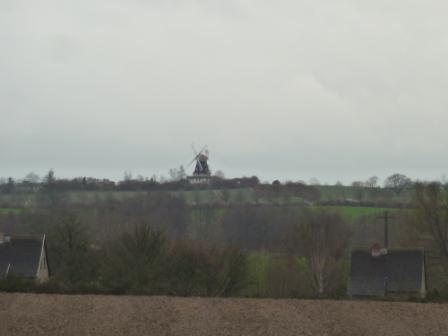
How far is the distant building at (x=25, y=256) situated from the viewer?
158ft

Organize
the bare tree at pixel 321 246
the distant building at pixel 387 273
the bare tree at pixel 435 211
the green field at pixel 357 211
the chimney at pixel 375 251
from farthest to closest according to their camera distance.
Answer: the green field at pixel 357 211, the bare tree at pixel 321 246, the bare tree at pixel 435 211, the chimney at pixel 375 251, the distant building at pixel 387 273

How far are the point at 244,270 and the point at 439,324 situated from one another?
18629 mm

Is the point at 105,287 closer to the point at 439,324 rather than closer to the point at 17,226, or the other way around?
the point at 439,324

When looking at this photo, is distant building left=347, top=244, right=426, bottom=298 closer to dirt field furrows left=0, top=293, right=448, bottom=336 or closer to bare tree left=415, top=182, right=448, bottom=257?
bare tree left=415, top=182, right=448, bottom=257

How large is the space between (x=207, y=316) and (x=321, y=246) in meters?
30.4

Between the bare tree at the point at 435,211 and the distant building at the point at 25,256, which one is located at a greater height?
the bare tree at the point at 435,211

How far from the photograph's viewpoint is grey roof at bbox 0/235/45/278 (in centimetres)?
4811

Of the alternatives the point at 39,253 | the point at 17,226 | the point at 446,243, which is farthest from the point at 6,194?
the point at 446,243

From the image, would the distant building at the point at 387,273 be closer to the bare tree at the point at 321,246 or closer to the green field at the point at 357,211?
the bare tree at the point at 321,246

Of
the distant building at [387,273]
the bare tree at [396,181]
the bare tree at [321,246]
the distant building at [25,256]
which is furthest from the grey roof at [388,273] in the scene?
the bare tree at [396,181]

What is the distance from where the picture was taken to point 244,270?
45.5 m

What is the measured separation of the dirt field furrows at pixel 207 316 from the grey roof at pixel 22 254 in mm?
16816

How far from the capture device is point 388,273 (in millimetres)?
45719

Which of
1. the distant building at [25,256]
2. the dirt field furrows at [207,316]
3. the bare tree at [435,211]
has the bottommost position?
the dirt field furrows at [207,316]
